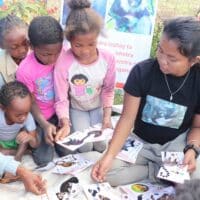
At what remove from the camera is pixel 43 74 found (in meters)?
2.50

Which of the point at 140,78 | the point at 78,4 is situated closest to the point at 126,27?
the point at 78,4

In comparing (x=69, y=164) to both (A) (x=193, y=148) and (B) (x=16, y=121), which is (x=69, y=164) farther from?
(A) (x=193, y=148)

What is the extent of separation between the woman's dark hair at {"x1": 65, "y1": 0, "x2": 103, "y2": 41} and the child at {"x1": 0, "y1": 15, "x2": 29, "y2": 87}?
303 millimetres

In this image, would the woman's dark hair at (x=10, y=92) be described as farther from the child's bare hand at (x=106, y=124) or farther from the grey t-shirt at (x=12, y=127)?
the child's bare hand at (x=106, y=124)

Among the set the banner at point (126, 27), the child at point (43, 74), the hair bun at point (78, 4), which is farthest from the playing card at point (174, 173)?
the banner at point (126, 27)

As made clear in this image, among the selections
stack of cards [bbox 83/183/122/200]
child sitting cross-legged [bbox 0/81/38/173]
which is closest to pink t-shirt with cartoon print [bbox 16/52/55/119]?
child sitting cross-legged [bbox 0/81/38/173]

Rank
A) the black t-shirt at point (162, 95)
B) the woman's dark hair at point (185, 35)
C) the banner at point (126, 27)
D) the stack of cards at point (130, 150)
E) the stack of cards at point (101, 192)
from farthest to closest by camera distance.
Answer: the banner at point (126, 27), the stack of cards at point (130, 150), the black t-shirt at point (162, 95), the stack of cards at point (101, 192), the woman's dark hair at point (185, 35)

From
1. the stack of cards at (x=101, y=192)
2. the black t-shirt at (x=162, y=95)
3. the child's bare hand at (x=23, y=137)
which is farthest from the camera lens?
the child's bare hand at (x=23, y=137)

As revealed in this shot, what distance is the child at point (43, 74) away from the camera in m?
2.35

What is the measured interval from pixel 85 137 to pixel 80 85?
347 mm

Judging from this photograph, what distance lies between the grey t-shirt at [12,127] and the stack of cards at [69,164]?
25 cm

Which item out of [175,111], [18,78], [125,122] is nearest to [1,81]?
[18,78]

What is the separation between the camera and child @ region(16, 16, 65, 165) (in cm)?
235

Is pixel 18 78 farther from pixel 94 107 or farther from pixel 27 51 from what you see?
pixel 94 107
